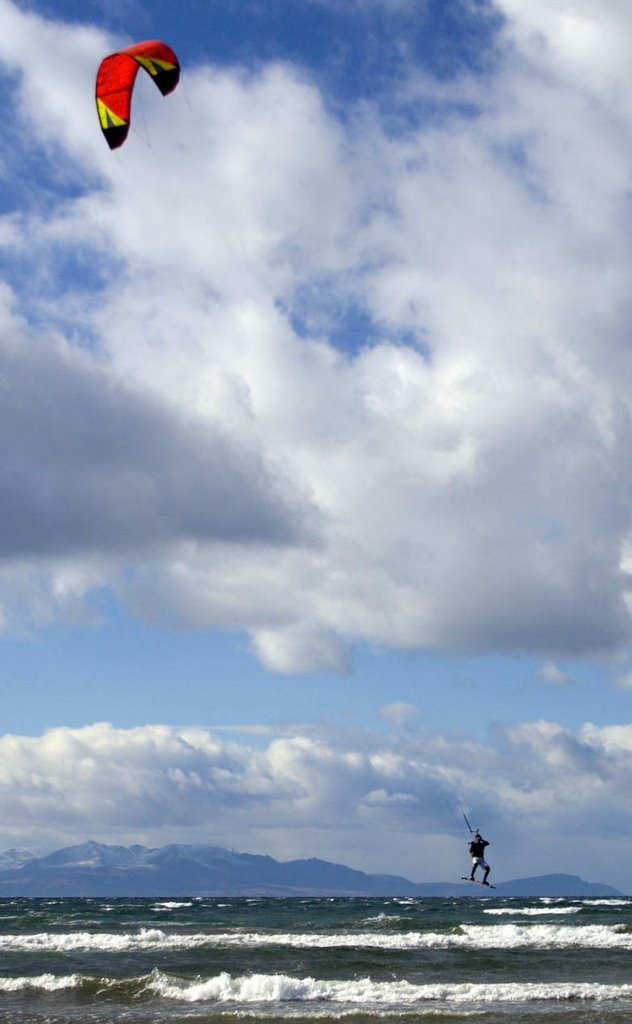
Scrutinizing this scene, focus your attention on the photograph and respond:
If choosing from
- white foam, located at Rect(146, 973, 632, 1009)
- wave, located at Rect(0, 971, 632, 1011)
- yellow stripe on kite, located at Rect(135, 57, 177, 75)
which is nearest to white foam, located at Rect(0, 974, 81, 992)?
wave, located at Rect(0, 971, 632, 1011)

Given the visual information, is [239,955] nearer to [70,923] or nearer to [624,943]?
[624,943]

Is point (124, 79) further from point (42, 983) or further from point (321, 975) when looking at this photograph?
point (321, 975)

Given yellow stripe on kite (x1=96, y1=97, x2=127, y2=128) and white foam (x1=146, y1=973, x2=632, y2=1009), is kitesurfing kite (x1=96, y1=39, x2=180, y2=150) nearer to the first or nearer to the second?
yellow stripe on kite (x1=96, y1=97, x2=127, y2=128)

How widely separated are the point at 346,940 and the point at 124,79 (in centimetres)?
3428

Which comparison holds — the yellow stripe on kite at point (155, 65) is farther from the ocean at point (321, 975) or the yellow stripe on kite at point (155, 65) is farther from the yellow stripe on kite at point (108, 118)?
the ocean at point (321, 975)

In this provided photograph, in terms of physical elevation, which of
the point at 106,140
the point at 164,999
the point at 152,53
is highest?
the point at 152,53

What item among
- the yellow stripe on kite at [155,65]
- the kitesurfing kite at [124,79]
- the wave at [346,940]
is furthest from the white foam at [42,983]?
the yellow stripe on kite at [155,65]

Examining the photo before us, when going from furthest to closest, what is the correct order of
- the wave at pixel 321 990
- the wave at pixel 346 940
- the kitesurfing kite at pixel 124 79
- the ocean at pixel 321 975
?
the wave at pixel 346 940, the wave at pixel 321 990, the ocean at pixel 321 975, the kitesurfing kite at pixel 124 79

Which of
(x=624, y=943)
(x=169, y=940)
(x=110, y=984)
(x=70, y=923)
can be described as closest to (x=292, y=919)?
(x=70, y=923)

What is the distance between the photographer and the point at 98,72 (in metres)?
23.5

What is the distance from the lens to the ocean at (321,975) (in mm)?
23547

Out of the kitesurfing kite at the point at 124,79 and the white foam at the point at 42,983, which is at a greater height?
the kitesurfing kite at the point at 124,79

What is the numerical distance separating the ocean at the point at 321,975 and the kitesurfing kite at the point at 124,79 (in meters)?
19.8

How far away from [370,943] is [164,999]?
15547 mm
